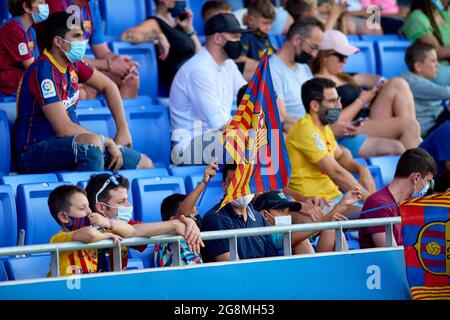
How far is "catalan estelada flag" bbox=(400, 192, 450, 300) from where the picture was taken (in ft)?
23.4

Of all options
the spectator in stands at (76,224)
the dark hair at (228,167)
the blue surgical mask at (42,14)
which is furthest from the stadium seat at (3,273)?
the blue surgical mask at (42,14)

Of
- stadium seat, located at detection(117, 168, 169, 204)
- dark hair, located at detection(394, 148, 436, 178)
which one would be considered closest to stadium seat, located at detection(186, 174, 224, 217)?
stadium seat, located at detection(117, 168, 169, 204)

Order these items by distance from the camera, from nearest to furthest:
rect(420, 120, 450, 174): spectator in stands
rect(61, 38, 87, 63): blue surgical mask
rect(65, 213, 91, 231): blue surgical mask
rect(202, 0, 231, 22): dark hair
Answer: rect(65, 213, 91, 231): blue surgical mask, rect(61, 38, 87, 63): blue surgical mask, rect(420, 120, 450, 174): spectator in stands, rect(202, 0, 231, 22): dark hair

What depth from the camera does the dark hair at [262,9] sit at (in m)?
10.5

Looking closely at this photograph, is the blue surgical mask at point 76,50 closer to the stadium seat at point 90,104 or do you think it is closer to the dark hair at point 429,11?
the stadium seat at point 90,104

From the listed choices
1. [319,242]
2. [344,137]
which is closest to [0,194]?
[319,242]

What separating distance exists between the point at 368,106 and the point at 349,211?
70.7 inches

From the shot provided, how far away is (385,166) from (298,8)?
229cm

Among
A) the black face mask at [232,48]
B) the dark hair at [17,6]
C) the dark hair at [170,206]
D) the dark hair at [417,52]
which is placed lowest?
the dark hair at [170,206]

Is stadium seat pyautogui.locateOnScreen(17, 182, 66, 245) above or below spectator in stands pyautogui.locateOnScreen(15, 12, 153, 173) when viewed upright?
below

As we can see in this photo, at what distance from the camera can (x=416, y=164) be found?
8.05 meters

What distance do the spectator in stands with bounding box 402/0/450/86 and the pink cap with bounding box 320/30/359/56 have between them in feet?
4.99

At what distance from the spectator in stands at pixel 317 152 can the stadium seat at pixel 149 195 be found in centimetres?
104

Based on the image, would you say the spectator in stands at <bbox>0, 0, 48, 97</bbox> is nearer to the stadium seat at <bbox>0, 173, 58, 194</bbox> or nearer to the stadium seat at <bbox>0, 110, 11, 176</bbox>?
the stadium seat at <bbox>0, 110, 11, 176</bbox>
